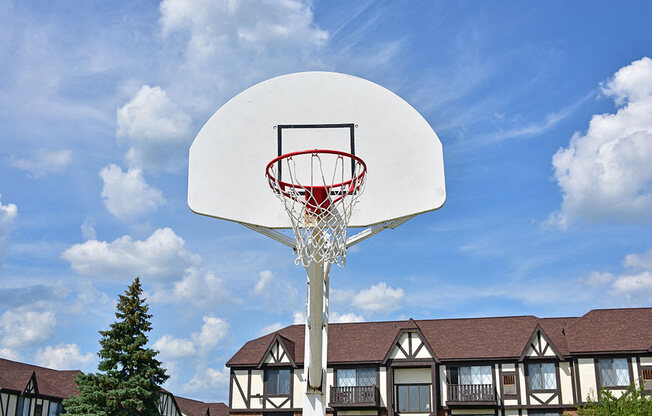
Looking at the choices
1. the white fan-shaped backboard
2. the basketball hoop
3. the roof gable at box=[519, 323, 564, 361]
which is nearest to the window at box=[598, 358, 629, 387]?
the roof gable at box=[519, 323, 564, 361]

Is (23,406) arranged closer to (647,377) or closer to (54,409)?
(54,409)

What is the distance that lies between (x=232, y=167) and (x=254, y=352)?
1871 cm

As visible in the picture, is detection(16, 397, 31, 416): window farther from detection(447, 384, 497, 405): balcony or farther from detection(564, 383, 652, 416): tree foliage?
detection(564, 383, 652, 416): tree foliage

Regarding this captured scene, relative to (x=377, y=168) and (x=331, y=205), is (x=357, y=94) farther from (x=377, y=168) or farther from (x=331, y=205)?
(x=331, y=205)

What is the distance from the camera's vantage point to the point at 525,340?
103ft

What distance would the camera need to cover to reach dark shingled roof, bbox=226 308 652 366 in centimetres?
3025

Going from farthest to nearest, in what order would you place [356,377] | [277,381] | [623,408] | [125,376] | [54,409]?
[54,409]
[277,381]
[356,377]
[125,376]
[623,408]

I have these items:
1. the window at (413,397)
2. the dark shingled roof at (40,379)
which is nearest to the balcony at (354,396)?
the window at (413,397)

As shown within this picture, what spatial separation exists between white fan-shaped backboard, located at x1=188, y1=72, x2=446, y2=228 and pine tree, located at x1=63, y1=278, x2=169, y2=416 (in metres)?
13.8

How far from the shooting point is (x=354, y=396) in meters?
30.9

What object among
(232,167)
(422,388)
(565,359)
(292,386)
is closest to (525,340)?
(565,359)

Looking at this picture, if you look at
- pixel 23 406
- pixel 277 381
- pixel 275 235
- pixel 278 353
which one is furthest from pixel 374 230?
pixel 23 406

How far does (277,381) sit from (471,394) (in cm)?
910

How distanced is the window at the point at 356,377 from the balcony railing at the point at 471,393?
12.0ft
